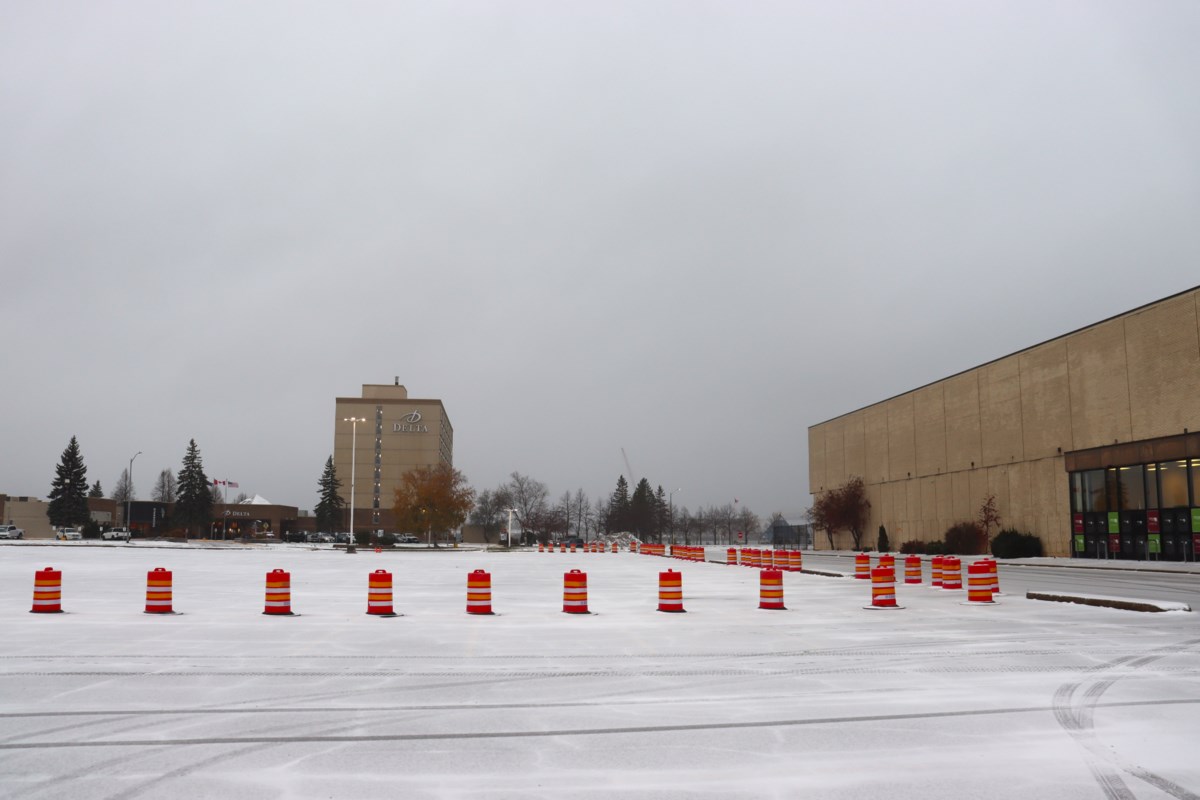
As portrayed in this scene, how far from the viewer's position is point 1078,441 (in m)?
53.9

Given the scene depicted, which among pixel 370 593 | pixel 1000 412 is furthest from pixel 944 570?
pixel 1000 412

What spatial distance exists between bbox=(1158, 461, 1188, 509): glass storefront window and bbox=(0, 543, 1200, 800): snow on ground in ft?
104

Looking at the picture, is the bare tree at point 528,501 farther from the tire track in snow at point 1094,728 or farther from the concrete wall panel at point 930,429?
the tire track in snow at point 1094,728

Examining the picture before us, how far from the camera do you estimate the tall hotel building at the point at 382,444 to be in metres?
175

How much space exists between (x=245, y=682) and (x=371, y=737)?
11.8 ft

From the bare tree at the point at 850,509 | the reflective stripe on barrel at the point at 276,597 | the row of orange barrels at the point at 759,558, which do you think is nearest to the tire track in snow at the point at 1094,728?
the reflective stripe on barrel at the point at 276,597

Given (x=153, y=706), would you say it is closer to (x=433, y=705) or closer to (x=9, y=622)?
(x=433, y=705)

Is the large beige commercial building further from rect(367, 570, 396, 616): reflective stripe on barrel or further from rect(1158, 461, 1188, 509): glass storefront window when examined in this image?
rect(367, 570, 396, 616): reflective stripe on barrel

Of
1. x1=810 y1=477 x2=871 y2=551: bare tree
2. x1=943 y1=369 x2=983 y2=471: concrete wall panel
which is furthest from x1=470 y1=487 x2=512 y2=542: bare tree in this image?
x1=943 y1=369 x2=983 y2=471: concrete wall panel

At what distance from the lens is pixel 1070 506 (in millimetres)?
54438

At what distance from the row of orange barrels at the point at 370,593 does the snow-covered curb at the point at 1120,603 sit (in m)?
7.46

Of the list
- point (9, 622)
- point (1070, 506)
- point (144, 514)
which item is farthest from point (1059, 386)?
point (144, 514)

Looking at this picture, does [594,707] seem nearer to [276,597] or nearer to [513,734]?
[513,734]

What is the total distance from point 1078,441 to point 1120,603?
3595 cm
